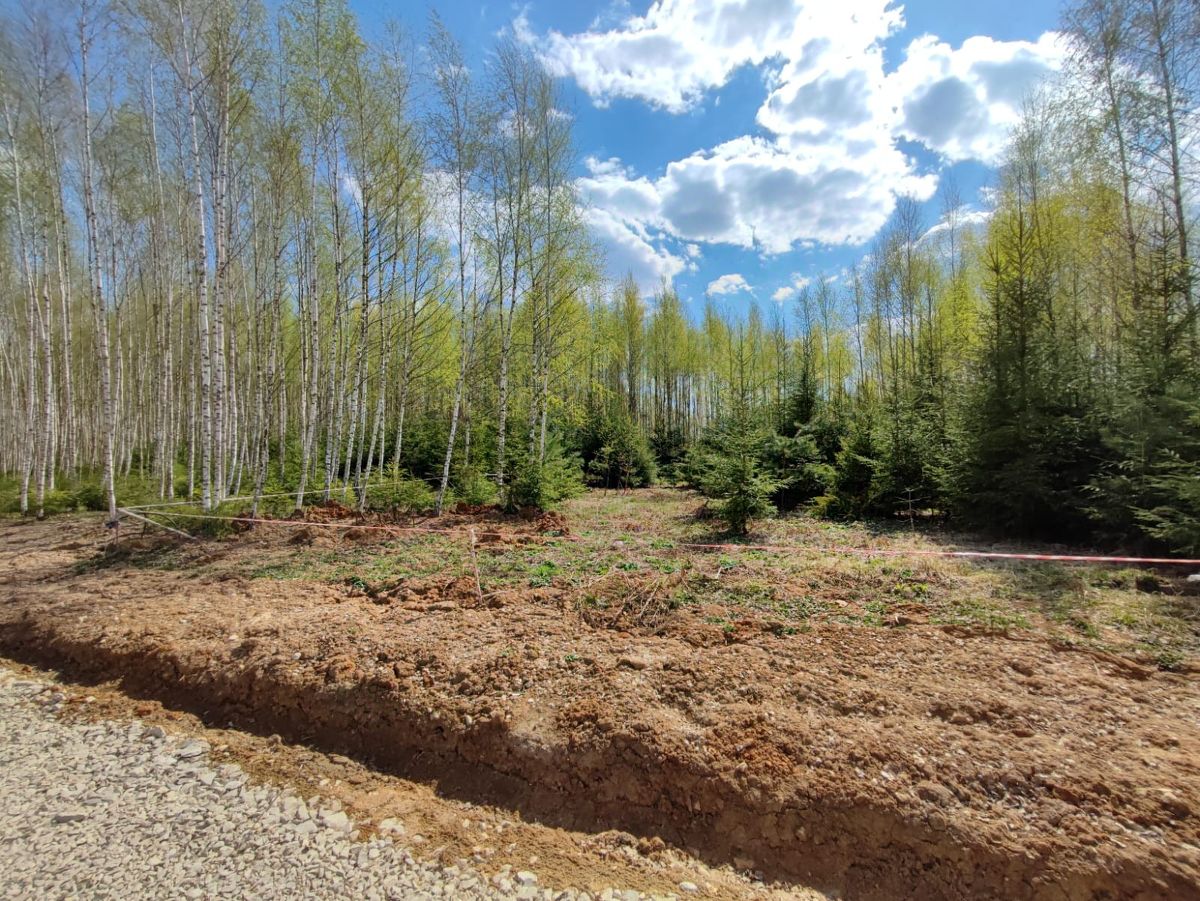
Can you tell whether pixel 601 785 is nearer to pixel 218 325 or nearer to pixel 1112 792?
pixel 1112 792

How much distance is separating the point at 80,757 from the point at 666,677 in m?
3.72

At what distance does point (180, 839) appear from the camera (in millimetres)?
2496

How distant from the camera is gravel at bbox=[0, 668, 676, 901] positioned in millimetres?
2207

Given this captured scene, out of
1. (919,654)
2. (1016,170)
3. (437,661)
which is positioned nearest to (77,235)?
(437,661)

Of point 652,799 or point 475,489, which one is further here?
point 475,489

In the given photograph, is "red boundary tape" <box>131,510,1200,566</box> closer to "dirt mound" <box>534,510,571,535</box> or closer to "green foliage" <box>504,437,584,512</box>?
"dirt mound" <box>534,510,571,535</box>

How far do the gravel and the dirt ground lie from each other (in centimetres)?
19

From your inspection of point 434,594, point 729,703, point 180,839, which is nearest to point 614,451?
point 434,594

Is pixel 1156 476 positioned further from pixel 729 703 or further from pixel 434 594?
pixel 434 594

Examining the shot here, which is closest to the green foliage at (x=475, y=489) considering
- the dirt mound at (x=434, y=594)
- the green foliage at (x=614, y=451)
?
the dirt mound at (x=434, y=594)

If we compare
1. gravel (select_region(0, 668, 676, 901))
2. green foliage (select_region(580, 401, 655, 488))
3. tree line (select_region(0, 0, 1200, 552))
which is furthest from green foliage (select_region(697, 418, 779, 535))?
green foliage (select_region(580, 401, 655, 488))

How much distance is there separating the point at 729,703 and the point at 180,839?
2.91 meters

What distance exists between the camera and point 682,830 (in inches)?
96.8

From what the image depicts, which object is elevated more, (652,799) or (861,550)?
(861,550)
